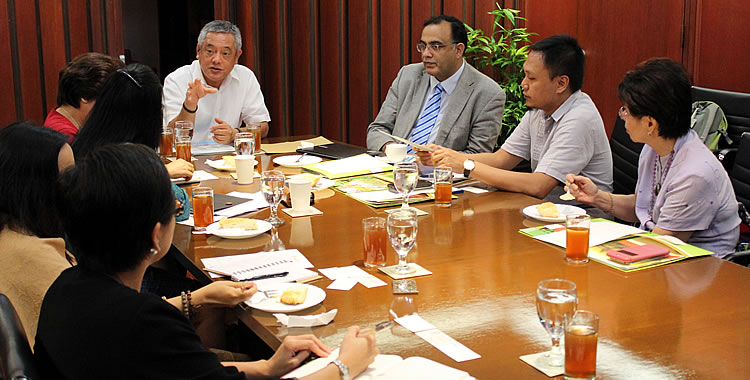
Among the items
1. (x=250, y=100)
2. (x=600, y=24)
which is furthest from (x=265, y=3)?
(x=600, y=24)

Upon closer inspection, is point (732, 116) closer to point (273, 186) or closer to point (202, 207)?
point (273, 186)

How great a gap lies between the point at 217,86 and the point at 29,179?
2.53 meters

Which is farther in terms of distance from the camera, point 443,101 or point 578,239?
point 443,101

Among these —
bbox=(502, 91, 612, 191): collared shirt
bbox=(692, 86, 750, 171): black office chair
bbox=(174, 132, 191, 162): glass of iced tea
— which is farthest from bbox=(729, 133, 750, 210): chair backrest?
bbox=(174, 132, 191, 162): glass of iced tea

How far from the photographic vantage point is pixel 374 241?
1.93 meters

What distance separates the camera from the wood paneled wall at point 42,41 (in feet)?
14.6

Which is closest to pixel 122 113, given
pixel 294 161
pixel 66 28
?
pixel 294 161

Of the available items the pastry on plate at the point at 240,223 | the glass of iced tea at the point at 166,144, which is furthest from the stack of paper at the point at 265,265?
the glass of iced tea at the point at 166,144

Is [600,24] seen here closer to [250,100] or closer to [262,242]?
A: [250,100]

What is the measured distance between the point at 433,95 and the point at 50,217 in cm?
267

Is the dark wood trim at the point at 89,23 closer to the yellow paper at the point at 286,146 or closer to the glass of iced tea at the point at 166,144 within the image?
the glass of iced tea at the point at 166,144

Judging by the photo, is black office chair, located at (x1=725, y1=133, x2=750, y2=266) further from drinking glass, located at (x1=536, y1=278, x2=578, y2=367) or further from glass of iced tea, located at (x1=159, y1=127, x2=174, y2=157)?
glass of iced tea, located at (x1=159, y1=127, x2=174, y2=157)

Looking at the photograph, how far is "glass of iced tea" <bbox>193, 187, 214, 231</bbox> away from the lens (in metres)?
2.33

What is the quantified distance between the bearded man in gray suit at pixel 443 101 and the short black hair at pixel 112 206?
2705mm
